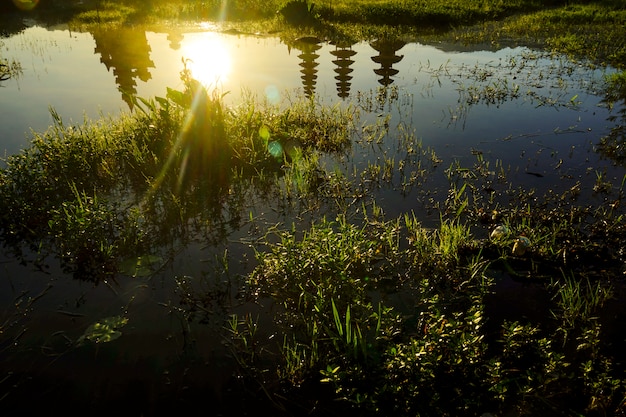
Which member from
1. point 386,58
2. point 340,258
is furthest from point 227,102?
point 340,258

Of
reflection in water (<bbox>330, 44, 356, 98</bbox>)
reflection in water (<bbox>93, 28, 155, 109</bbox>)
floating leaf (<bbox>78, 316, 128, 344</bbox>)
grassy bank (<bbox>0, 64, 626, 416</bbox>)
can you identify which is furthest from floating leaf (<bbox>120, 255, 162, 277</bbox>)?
reflection in water (<bbox>330, 44, 356, 98</bbox>)

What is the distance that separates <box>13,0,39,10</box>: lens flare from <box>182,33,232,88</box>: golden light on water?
1533 cm

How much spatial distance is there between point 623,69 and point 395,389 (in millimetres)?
13488

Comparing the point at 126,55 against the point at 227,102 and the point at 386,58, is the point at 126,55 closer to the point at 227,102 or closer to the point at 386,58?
the point at 227,102

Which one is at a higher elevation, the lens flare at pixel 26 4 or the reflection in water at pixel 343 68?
the lens flare at pixel 26 4

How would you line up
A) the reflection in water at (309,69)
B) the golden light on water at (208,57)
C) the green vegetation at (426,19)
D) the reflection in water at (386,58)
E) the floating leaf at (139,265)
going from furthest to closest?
the green vegetation at (426,19) → the reflection in water at (386,58) → the golden light on water at (208,57) → the reflection in water at (309,69) → the floating leaf at (139,265)

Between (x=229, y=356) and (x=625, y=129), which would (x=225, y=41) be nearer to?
(x=625, y=129)

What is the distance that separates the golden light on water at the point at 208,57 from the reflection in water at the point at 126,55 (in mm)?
1460

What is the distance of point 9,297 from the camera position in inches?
183

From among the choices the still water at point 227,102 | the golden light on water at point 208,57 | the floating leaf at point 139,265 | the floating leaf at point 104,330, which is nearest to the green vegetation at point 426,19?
the still water at point 227,102

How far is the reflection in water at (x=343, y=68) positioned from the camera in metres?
11.7

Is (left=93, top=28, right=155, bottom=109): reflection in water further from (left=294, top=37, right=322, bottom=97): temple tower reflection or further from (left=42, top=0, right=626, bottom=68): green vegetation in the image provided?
(left=294, top=37, right=322, bottom=97): temple tower reflection

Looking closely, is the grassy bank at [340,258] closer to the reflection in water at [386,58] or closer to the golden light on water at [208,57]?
the golden light on water at [208,57]

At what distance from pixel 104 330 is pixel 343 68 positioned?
434 inches
